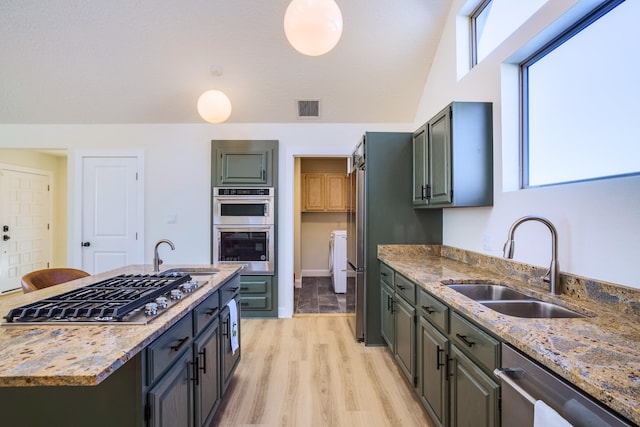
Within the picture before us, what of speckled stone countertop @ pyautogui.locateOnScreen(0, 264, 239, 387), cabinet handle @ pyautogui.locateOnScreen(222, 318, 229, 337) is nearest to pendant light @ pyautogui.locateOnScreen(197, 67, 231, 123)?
A: cabinet handle @ pyautogui.locateOnScreen(222, 318, 229, 337)

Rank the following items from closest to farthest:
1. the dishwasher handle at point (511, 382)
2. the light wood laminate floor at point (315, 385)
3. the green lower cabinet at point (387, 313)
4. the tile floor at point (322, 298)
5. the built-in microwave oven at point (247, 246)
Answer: the dishwasher handle at point (511, 382), the light wood laminate floor at point (315, 385), the green lower cabinet at point (387, 313), the tile floor at point (322, 298), the built-in microwave oven at point (247, 246)

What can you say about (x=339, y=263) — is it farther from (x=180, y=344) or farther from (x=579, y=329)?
(x=579, y=329)

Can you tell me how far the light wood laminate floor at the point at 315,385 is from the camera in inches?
72.6

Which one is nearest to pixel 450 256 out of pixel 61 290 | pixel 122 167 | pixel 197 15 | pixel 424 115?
pixel 424 115

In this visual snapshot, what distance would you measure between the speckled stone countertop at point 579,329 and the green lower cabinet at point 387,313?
61cm

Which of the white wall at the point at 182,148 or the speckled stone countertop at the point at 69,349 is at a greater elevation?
the white wall at the point at 182,148

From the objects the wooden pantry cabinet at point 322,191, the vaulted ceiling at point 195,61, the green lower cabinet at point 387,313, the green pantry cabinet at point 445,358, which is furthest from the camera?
the wooden pantry cabinet at point 322,191

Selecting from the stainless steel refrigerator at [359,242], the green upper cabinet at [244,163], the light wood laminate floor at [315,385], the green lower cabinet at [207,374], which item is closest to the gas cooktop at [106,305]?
the green lower cabinet at [207,374]

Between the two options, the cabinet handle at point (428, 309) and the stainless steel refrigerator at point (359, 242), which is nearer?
Result: the cabinet handle at point (428, 309)

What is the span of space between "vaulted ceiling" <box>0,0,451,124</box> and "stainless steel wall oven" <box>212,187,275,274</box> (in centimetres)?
102

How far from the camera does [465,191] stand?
212 centimetres

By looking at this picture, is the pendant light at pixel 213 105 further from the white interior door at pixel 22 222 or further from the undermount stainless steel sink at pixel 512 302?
the white interior door at pixel 22 222

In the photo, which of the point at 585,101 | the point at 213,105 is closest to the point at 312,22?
the point at 213,105

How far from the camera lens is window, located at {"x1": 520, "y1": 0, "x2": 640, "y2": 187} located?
A: 1298 mm
